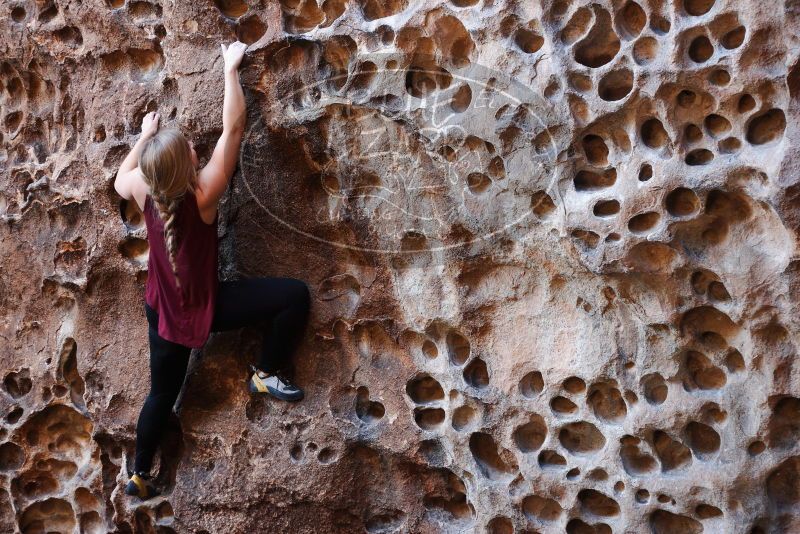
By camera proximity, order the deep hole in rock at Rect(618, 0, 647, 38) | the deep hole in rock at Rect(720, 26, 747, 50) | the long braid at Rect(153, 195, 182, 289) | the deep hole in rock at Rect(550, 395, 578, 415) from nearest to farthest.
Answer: the deep hole in rock at Rect(720, 26, 747, 50), the deep hole in rock at Rect(618, 0, 647, 38), the long braid at Rect(153, 195, 182, 289), the deep hole in rock at Rect(550, 395, 578, 415)

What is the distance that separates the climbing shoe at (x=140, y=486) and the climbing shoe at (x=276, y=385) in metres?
0.49

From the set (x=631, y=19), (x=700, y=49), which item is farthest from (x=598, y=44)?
(x=700, y=49)

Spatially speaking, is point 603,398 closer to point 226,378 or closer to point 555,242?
point 555,242

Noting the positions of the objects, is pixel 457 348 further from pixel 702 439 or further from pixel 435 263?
pixel 702 439

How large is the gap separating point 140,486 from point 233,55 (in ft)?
4.52

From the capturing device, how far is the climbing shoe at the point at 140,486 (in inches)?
112

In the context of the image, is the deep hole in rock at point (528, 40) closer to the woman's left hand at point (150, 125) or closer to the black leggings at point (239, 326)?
the black leggings at point (239, 326)

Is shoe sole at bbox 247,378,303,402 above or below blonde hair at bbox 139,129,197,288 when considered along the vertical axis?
below

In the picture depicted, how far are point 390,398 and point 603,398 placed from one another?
638 millimetres

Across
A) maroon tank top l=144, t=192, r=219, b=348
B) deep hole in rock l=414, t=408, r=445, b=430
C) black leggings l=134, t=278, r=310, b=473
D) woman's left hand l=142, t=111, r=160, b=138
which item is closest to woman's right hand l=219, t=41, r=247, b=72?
woman's left hand l=142, t=111, r=160, b=138

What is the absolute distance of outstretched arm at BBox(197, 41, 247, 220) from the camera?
2482 millimetres

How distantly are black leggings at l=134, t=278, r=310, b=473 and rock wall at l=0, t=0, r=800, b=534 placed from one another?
0.11 meters

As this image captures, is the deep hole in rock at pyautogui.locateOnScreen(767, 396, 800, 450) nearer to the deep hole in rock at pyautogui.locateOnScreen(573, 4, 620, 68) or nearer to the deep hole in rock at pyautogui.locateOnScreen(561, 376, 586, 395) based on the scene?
the deep hole in rock at pyautogui.locateOnScreen(561, 376, 586, 395)

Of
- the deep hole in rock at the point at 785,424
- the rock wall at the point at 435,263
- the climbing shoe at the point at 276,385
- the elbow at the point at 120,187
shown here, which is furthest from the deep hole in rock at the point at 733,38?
the elbow at the point at 120,187
